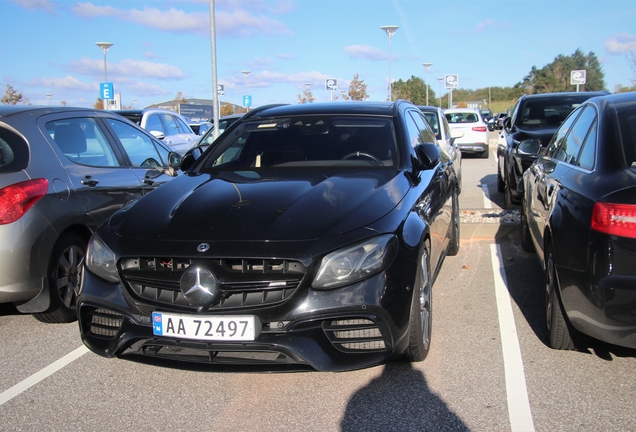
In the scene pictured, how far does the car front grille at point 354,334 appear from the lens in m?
3.06

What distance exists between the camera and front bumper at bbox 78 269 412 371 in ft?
9.91

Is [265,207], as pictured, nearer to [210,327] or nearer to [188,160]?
[210,327]

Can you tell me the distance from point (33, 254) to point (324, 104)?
8.36 ft

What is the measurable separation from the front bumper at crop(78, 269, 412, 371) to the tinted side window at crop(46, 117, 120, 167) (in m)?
2.23

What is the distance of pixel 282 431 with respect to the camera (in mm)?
2986

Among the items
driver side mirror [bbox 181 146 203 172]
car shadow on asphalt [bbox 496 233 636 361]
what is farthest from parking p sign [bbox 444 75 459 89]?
driver side mirror [bbox 181 146 203 172]

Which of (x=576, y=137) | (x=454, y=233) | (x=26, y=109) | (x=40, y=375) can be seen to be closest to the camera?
(x=40, y=375)

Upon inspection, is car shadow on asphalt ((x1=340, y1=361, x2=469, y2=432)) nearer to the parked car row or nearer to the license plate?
the license plate

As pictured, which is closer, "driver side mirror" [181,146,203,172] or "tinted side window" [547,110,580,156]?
"driver side mirror" [181,146,203,172]

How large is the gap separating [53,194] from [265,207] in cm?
187

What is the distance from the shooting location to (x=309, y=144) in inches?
185

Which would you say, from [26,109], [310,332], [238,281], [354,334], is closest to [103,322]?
[238,281]

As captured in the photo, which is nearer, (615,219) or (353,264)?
(615,219)

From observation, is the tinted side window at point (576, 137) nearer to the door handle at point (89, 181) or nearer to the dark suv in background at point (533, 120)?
the door handle at point (89, 181)
